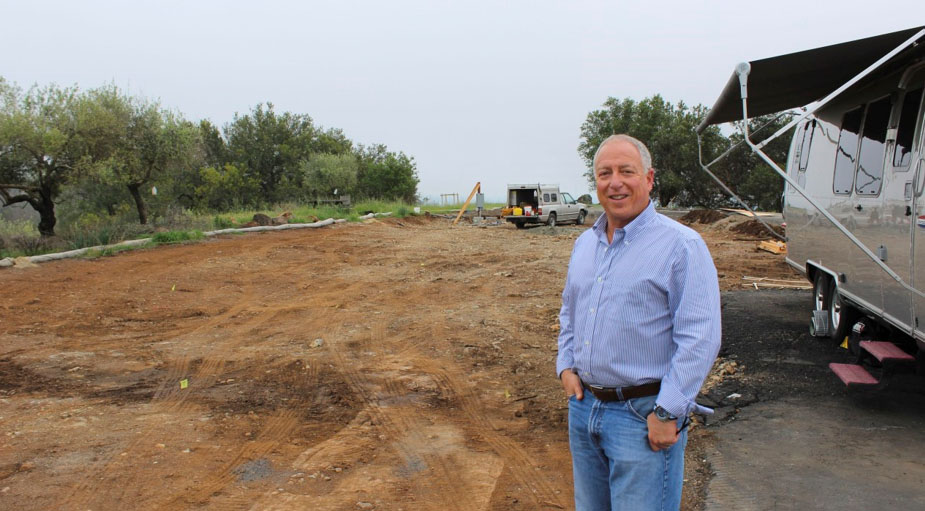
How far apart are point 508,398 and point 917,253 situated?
10.9ft

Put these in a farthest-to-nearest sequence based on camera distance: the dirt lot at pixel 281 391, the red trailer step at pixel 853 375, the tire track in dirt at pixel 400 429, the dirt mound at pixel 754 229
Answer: the dirt mound at pixel 754 229, the red trailer step at pixel 853 375, the dirt lot at pixel 281 391, the tire track in dirt at pixel 400 429

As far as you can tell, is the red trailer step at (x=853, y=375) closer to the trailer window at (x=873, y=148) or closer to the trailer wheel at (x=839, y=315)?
the trailer wheel at (x=839, y=315)

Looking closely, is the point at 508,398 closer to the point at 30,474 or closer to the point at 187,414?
the point at 187,414

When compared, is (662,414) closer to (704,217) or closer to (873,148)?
(873,148)

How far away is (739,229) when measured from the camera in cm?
2188

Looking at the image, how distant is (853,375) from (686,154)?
35.4 metres

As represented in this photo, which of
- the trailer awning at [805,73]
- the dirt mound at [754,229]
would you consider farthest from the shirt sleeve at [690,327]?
the dirt mound at [754,229]

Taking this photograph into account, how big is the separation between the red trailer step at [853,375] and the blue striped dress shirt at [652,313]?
3426 millimetres

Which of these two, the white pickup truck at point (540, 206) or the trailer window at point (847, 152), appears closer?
the trailer window at point (847, 152)

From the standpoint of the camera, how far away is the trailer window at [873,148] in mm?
5414

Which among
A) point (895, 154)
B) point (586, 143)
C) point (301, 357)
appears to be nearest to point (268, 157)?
point (586, 143)

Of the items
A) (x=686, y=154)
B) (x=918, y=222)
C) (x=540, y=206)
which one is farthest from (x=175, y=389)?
(x=686, y=154)

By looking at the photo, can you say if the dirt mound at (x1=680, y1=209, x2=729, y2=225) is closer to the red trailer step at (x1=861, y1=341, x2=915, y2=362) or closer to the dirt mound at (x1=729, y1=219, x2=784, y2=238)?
the dirt mound at (x1=729, y1=219, x2=784, y2=238)

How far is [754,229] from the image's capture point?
20844 mm
